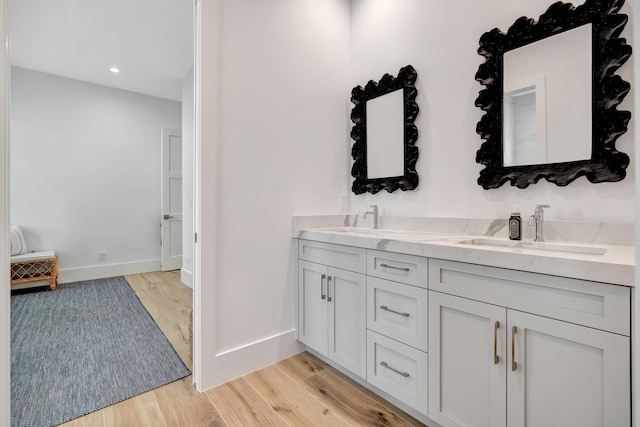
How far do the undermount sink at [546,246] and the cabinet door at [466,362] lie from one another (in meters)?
0.43

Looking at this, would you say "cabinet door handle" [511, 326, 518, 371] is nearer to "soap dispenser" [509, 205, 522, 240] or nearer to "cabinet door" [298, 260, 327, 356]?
"soap dispenser" [509, 205, 522, 240]

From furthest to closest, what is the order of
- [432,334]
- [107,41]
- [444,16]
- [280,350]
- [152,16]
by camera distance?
[107,41] → [152,16] → [280,350] → [444,16] → [432,334]

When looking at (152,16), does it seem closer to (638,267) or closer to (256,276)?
(256,276)

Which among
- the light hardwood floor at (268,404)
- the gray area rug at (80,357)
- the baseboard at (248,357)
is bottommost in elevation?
the light hardwood floor at (268,404)

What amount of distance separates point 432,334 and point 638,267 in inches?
35.0

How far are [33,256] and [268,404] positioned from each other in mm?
3723

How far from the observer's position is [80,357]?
2150mm

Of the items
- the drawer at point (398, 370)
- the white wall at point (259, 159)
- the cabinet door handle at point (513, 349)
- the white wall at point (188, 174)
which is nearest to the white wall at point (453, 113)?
the white wall at point (259, 159)

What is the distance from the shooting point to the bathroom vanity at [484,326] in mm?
953

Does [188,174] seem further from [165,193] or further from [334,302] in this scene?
[334,302]

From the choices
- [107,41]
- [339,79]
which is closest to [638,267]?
[339,79]

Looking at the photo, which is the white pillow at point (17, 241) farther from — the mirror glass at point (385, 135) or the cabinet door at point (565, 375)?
the cabinet door at point (565, 375)

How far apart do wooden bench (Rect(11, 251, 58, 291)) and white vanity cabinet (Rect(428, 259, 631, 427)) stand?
446 cm

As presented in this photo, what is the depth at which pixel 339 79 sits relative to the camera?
2.48 meters
